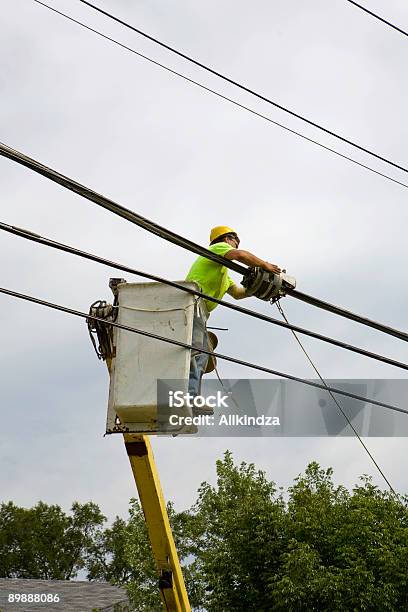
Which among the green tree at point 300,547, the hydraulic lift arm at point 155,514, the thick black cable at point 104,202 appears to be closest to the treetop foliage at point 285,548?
the green tree at point 300,547

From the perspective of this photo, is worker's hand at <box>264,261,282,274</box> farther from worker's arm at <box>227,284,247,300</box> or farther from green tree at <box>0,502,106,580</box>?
green tree at <box>0,502,106,580</box>

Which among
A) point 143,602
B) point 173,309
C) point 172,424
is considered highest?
point 143,602

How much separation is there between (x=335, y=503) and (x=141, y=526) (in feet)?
19.6

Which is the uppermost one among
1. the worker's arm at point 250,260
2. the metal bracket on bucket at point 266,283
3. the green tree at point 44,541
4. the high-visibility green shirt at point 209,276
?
the green tree at point 44,541

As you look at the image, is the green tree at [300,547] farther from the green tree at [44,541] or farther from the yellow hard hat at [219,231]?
the green tree at [44,541]

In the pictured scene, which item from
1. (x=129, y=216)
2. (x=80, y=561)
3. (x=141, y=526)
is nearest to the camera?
(x=129, y=216)

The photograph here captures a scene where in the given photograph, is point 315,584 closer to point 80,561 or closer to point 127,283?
point 127,283

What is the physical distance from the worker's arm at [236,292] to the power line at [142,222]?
2.49 feet

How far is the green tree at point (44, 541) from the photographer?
46.8 metres

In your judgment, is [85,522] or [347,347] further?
[85,522]

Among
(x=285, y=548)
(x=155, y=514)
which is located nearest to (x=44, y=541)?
(x=285, y=548)

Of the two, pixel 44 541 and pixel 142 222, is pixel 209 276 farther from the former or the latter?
pixel 44 541

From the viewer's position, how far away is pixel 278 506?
24688 mm

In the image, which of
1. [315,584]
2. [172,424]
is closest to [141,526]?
[315,584]
